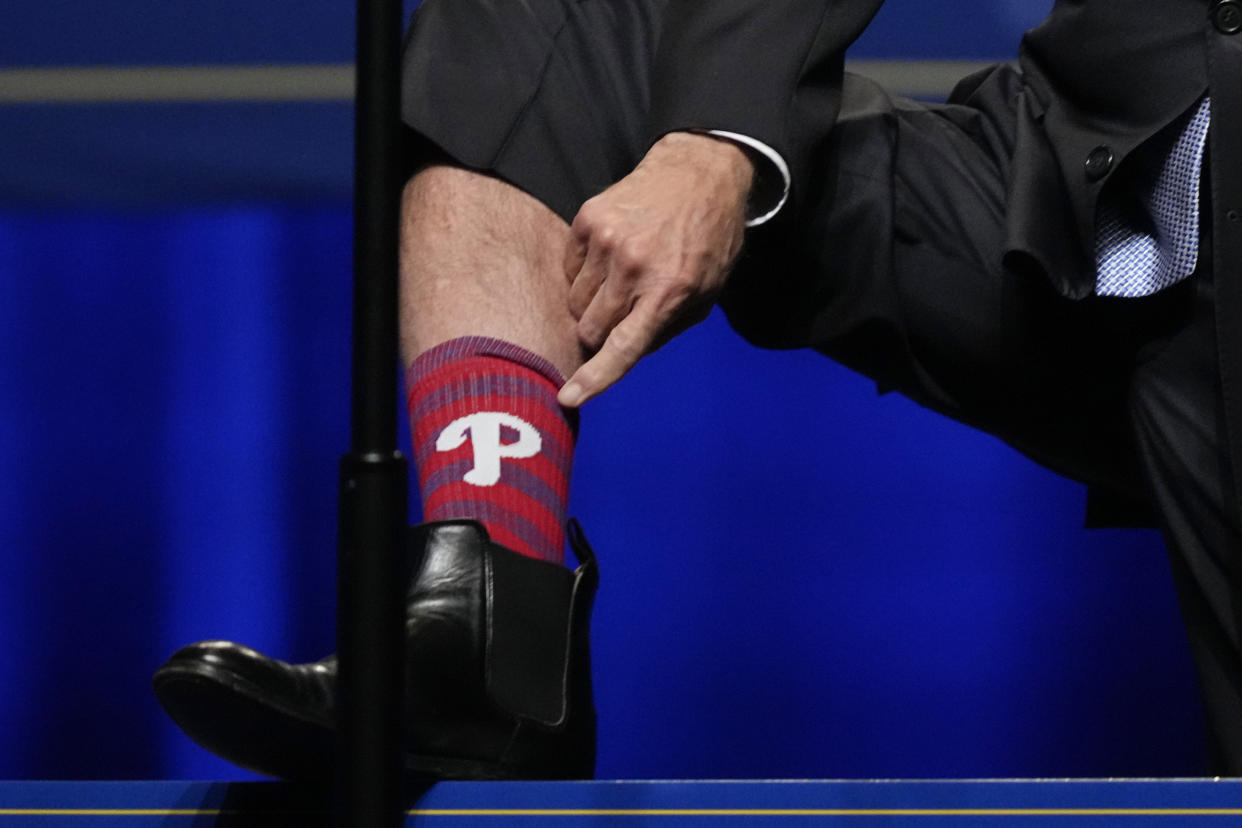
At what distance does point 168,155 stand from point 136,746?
60cm

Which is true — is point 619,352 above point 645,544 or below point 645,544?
above

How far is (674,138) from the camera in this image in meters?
0.62

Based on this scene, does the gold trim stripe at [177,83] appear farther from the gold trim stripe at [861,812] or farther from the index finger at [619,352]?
the gold trim stripe at [861,812]

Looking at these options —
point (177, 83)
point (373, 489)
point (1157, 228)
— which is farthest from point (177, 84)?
point (373, 489)

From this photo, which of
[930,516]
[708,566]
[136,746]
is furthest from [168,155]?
[930,516]

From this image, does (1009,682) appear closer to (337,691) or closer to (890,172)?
(890,172)

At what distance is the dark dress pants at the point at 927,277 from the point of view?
671mm

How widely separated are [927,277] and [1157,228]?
13 cm

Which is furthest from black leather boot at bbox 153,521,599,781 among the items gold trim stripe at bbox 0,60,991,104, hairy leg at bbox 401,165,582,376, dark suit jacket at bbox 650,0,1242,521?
gold trim stripe at bbox 0,60,991,104

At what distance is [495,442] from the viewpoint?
603 mm

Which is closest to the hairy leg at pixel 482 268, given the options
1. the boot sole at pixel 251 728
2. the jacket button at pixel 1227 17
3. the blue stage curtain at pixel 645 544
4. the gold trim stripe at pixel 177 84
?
the boot sole at pixel 251 728

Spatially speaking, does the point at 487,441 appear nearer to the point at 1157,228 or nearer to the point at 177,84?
the point at 1157,228

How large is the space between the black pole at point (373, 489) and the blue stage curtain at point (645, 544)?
2.65ft

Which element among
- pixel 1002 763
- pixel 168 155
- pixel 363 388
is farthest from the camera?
pixel 168 155
